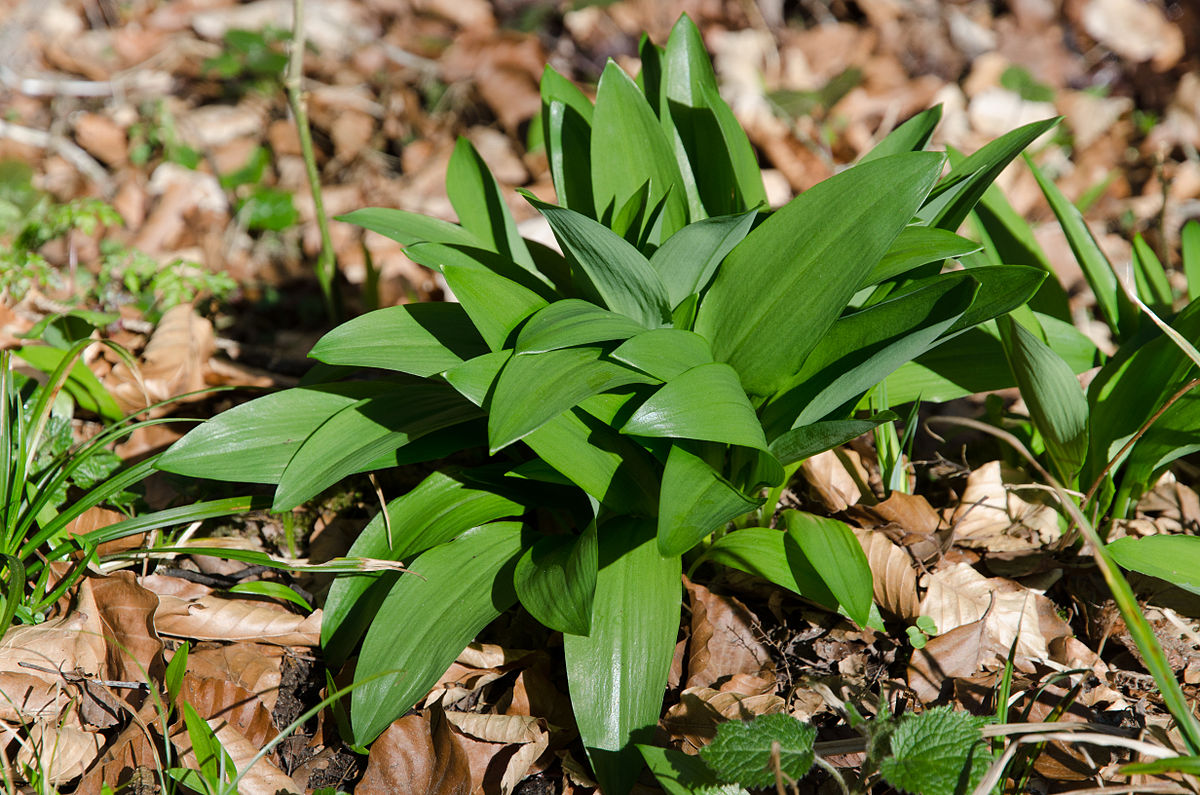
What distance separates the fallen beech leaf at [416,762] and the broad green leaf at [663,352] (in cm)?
76

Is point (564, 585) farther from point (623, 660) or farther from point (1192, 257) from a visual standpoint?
point (1192, 257)

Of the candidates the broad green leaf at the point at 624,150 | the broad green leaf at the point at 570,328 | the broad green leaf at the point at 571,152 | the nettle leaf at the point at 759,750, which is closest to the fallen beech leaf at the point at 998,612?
the nettle leaf at the point at 759,750

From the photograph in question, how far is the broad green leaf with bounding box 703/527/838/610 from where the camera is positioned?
150cm

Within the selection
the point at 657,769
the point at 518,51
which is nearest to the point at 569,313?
the point at 657,769

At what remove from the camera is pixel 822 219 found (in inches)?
53.5

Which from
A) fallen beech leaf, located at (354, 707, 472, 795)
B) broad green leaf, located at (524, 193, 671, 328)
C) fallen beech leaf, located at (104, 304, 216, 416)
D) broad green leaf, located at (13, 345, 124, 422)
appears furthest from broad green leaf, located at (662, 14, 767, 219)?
broad green leaf, located at (13, 345, 124, 422)

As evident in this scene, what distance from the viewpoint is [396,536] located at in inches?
63.4

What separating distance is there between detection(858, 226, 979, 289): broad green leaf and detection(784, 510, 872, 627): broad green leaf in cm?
45

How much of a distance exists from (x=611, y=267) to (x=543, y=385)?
238mm

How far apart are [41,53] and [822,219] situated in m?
4.54

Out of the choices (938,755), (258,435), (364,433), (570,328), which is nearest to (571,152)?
(570,328)

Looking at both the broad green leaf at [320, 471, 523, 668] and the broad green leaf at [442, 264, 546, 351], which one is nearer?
the broad green leaf at [442, 264, 546, 351]

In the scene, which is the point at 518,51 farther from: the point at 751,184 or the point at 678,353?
the point at 678,353

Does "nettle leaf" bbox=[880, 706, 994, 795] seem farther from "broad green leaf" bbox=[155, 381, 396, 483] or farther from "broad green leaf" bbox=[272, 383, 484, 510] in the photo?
"broad green leaf" bbox=[155, 381, 396, 483]
